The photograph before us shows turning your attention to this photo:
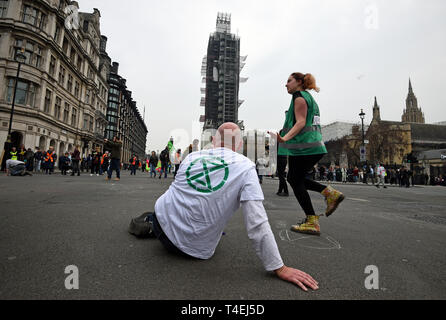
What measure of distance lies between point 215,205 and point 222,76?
67.6 m

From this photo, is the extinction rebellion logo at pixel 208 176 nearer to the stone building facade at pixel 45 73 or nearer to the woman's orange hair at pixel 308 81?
the woman's orange hair at pixel 308 81

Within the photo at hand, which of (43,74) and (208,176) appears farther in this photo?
(43,74)

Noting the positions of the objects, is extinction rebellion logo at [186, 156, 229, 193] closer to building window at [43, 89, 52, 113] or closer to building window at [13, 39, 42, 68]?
building window at [13, 39, 42, 68]

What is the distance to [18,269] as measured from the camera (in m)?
1.54

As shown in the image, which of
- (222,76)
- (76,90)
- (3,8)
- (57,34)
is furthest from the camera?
(222,76)

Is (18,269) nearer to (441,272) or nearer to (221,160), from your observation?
(221,160)

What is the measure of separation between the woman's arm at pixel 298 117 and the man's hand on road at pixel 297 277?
1.62m

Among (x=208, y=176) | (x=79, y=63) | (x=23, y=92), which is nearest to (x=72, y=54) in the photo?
(x=79, y=63)

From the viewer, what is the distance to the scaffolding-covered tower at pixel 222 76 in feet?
211

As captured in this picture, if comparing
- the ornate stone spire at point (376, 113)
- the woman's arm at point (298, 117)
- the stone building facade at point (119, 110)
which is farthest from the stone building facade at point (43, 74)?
the ornate stone spire at point (376, 113)

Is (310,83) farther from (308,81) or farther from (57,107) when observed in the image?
(57,107)

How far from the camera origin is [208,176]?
166 cm

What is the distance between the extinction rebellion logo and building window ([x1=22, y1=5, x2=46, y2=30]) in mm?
33302
